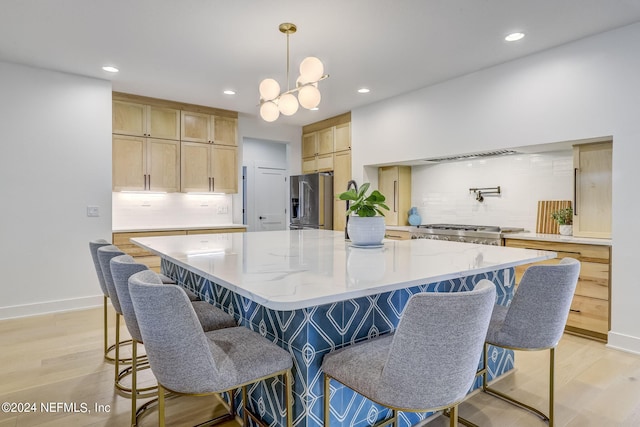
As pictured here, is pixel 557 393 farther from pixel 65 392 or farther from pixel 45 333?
pixel 45 333

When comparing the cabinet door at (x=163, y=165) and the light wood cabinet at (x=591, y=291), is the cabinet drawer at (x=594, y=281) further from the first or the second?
the cabinet door at (x=163, y=165)

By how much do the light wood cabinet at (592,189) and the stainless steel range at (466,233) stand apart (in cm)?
64

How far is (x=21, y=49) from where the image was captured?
3.29 meters

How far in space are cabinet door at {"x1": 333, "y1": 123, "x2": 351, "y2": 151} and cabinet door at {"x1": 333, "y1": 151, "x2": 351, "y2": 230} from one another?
0.09 metres

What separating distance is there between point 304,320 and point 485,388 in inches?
57.0

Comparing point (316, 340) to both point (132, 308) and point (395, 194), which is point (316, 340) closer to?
point (132, 308)

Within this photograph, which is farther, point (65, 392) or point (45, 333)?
point (45, 333)

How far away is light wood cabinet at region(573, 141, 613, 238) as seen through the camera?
3.13 m

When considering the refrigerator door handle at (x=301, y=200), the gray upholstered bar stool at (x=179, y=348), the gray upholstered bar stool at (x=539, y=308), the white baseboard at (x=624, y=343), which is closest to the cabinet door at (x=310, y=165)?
the refrigerator door handle at (x=301, y=200)

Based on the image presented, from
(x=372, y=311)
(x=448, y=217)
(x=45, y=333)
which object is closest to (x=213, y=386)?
(x=372, y=311)

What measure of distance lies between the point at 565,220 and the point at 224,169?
423cm

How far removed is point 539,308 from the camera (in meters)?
1.58

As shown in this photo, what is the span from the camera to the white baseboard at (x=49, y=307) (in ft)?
11.9

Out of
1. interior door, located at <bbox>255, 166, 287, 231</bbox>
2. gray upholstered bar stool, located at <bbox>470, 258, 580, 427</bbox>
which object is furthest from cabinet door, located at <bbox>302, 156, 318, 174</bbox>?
gray upholstered bar stool, located at <bbox>470, 258, 580, 427</bbox>
